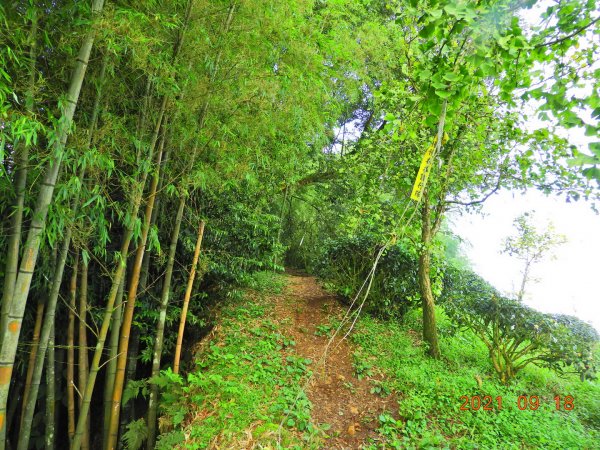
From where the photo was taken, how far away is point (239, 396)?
271 cm

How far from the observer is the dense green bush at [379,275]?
4.65 metres

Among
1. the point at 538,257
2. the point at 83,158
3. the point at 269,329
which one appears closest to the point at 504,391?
the point at 269,329

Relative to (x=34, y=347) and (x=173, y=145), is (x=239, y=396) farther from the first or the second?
(x=173, y=145)

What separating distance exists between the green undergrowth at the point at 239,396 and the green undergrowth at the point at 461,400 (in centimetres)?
75

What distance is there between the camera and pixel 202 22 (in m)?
2.50

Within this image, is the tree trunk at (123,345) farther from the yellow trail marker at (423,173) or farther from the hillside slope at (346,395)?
the yellow trail marker at (423,173)

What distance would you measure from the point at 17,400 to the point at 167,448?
1728mm

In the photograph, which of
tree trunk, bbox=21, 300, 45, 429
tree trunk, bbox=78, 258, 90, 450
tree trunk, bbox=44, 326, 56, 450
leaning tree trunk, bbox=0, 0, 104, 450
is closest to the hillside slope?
tree trunk, bbox=78, 258, 90, 450

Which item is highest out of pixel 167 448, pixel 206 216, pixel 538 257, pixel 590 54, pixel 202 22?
pixel 202 22

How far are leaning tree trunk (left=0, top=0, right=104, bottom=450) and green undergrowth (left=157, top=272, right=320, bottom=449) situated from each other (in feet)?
3.72

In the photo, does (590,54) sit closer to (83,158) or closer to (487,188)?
(487,188)

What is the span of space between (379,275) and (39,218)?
13.1 ft

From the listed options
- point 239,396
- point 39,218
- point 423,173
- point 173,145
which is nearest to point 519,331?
point 239,396

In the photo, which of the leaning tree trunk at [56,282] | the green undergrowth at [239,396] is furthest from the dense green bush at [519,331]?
the leaning tree trunk at [56,282]
